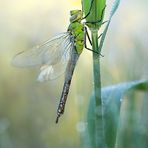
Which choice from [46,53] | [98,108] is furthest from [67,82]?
[98,108]

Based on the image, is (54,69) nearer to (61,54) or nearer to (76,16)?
(61,54)

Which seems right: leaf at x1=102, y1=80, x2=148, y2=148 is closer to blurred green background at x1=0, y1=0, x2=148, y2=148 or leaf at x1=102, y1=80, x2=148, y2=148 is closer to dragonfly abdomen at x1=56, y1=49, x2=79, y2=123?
dragonfly abdomen at x1=56, y1=49, x2=79, y2=123

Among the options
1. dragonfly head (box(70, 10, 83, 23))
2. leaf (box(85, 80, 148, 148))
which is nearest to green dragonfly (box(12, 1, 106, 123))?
dragonfly head (box(70, 10, 83, 23))

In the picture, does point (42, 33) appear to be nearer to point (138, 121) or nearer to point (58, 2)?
point (58, 2)

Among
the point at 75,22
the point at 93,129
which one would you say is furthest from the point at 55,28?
the point at 93,129

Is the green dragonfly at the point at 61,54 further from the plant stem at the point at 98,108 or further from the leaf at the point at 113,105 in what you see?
the plant stem at the point at 98,108

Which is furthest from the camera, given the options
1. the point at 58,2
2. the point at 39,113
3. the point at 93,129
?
the point at 58,2
